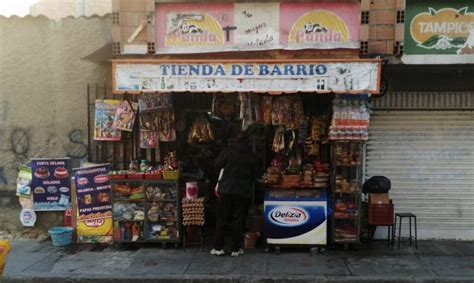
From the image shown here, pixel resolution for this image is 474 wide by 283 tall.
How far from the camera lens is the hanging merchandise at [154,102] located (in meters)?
7.36

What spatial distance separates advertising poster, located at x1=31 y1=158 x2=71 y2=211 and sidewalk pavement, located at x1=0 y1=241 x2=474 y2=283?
28.8 inches

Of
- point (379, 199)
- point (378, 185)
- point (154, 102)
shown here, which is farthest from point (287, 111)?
point (154, 102)

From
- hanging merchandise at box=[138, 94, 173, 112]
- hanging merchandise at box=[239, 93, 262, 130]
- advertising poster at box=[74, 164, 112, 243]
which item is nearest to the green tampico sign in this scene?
hanging merchandise at box=[239, 93, 262, 130]

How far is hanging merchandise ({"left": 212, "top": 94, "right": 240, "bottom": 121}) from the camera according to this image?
7.66 m

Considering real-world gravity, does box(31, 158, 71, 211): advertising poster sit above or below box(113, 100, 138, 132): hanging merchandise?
below

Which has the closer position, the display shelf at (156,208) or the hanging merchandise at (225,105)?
the display shelf at (156,208)

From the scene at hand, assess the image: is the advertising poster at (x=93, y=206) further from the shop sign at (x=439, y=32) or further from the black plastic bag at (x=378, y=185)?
the shop sign at (x=439, y=32)

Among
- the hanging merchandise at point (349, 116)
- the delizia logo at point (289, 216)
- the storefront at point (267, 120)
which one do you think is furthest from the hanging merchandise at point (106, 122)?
the hanging merchandise at point (349, 116)

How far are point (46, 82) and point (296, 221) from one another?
4.91m

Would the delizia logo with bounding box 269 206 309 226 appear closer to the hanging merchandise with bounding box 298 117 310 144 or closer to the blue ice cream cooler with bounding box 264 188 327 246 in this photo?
the blue ice cream cooler with bounding box 264 188 327 246

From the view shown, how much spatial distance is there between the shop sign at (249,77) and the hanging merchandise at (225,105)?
122 cm

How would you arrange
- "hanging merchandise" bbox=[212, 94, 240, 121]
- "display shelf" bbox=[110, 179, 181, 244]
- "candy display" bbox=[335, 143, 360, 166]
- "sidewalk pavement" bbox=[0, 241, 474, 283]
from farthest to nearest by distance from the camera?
"hanging merchandise" bbox=[212, 94, 240, 121] < "display shelf" bbox=[110, 179, 181, 244] < "candy display" bbox=[335, 143, 360, 166] < "sidewalk pavement" bbox=[0, 241, 474, 283]

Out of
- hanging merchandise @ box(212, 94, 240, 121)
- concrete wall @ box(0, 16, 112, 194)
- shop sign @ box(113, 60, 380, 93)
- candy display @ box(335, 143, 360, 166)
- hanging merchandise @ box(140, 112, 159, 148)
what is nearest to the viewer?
shop sign @ box(113, 60, 380, 93)

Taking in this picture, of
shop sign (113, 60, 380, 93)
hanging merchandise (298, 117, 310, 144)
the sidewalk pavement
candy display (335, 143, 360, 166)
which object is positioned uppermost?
shop sign (113, 60, 380, 93)
